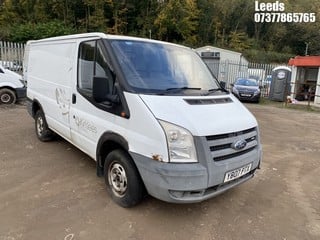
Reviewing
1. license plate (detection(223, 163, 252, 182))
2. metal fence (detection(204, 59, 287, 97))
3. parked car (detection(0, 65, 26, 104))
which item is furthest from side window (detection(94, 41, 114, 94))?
metal fence (detection(204, 59, 287, 97))

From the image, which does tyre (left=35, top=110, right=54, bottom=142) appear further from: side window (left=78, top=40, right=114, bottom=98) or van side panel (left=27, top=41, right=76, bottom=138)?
side window (left=78, top=40, right=114, bottom=98)

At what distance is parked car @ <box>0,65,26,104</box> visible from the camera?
10.3 metres

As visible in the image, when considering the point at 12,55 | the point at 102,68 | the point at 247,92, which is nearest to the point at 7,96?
the point at 12,55

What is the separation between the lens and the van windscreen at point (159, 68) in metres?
3.46

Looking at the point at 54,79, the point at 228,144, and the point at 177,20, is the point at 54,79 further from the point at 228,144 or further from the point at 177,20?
the point at 177,20

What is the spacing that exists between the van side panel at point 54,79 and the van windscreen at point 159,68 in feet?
3.65

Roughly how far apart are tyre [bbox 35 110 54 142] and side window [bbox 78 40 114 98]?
200cm

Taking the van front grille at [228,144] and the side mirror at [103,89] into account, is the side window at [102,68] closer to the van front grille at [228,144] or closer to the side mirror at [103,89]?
the side mirror at [103,89]

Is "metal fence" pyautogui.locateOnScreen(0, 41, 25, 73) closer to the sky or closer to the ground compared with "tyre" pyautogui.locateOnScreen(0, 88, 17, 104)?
closer to the sky

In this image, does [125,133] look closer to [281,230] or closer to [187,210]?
[187,210]

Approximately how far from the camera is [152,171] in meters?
3.03

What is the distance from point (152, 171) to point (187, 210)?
884mm

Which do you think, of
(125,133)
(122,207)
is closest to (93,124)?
(125,133)

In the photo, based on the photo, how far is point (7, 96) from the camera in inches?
413
